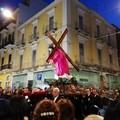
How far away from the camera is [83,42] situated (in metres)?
16.5

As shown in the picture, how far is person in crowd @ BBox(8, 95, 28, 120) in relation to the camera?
2822 mm

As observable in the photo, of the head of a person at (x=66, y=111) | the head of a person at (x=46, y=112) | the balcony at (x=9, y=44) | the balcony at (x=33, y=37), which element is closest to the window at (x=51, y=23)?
the balcony at (x=33, y=37)

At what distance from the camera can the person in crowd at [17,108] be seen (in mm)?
2822

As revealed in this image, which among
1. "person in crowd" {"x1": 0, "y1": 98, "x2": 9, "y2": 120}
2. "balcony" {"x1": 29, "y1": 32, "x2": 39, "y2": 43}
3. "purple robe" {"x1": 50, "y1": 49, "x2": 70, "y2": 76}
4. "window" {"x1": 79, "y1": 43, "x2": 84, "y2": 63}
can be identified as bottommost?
"person in crowd" {"x1": 0, "y1": 98, "x2": 9, "y2": 120}

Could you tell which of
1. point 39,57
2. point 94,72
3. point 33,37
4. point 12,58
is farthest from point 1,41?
point 94,72

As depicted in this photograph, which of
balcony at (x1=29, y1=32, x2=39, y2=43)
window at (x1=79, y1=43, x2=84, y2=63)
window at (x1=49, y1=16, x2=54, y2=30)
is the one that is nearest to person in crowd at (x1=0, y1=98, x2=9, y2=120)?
window at (x1=79, y1=43, x2=84, y2=63)

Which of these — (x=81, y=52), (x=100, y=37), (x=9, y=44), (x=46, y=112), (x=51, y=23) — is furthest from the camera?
(x=9, y=44)

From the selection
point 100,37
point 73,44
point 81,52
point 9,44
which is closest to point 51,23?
point 73,44

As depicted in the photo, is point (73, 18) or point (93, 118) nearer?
point (93, 118)

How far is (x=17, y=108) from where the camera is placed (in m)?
2.87

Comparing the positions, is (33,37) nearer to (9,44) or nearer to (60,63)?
(9,44)

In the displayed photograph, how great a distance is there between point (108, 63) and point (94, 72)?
3.58 m

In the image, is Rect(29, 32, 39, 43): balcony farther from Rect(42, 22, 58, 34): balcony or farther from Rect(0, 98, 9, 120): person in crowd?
Rect(0, 98, 9, 120): person in crowd

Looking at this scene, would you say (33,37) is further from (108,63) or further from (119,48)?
(119,48)
